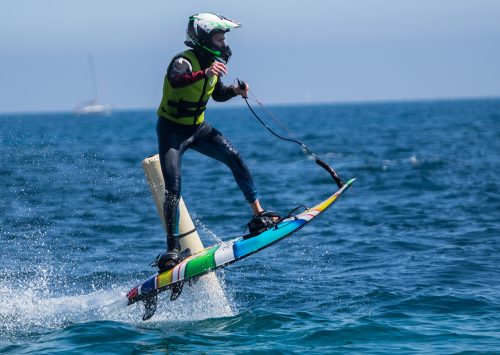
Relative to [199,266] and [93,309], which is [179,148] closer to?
[199,266]

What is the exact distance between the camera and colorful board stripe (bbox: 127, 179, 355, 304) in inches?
377

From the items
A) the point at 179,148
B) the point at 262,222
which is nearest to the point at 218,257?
the point at 262,222

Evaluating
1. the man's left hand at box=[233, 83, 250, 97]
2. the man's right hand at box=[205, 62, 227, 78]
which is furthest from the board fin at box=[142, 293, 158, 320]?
the man's right hand at box=[205, 62, 227, 78]

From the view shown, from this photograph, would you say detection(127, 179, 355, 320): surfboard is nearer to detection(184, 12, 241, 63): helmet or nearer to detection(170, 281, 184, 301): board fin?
detection(170, 281, 184, 301): board fin

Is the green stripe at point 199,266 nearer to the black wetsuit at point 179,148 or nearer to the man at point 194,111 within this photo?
the man at point 194,111

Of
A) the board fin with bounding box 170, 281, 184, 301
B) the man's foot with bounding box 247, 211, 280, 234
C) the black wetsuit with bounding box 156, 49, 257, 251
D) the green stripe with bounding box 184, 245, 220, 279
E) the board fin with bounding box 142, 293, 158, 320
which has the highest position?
the black wetsuit with bounding box 156, 49, 257, 251

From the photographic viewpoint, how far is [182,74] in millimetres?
9070

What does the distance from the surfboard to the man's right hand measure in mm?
1841

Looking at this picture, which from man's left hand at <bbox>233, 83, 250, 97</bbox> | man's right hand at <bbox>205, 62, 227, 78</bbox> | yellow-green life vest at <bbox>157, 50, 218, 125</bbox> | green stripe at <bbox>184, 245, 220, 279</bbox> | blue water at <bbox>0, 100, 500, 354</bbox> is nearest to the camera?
man's right hand at <bbox>205, 62, 227, 78</bbox>

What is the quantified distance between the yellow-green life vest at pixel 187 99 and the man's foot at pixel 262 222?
4.03 feet

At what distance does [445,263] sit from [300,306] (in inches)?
133

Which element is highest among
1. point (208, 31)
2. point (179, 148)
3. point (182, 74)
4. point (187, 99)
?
point (208, 31)

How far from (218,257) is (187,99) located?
5.54 feet

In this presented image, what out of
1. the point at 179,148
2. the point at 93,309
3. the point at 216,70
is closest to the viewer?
the point at 216,70
